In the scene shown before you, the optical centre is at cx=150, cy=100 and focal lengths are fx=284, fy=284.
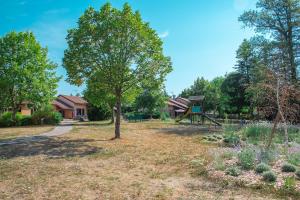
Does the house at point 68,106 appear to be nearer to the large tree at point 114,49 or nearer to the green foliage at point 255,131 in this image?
the large tree at point 114,49

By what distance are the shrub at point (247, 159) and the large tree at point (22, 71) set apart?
3013cm

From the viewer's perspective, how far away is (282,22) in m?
31.3

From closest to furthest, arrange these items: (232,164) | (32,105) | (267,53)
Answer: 1. (232,164)
2. (267,53)
3. (32,105)

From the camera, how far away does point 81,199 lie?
6.91 metres

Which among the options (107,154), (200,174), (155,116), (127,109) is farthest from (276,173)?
(127,109)

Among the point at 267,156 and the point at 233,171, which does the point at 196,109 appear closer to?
the point at 267,156

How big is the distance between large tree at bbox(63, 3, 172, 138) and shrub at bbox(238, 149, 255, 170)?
35.4 ft

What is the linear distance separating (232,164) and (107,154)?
5.98 m

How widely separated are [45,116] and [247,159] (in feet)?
105

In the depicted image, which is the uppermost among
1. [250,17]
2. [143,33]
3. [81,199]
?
[250,17]

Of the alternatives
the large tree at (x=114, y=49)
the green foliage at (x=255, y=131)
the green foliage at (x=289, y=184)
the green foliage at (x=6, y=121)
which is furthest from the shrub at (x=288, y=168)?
the green foliage at (x=6, y=121)

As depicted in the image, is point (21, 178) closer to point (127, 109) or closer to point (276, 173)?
point (276, 173)

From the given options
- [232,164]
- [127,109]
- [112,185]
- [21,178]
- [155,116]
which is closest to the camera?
[112,185]

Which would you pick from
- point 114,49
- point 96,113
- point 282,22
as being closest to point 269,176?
point 114,49
